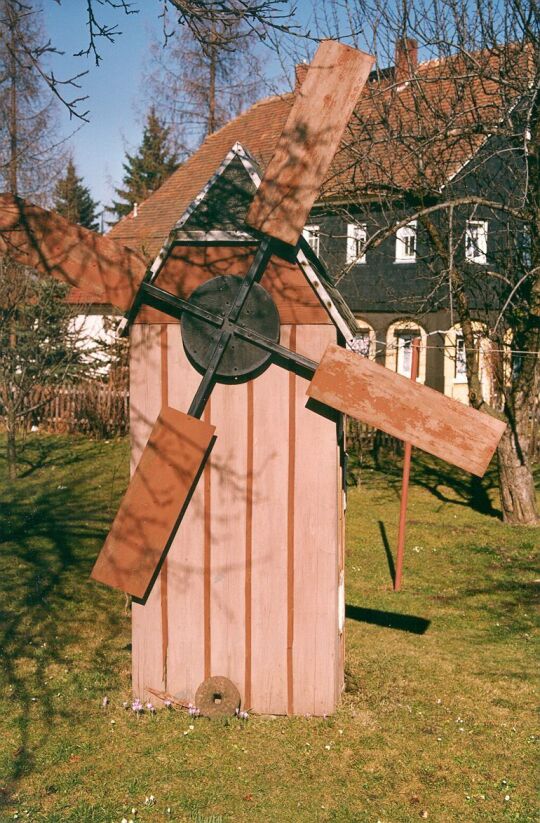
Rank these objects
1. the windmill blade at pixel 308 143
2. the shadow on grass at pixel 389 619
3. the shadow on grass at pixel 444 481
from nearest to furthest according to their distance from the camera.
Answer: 1. the windmill blade at pixel 308 143
2. the shadow on grass at pixel 389 619
3. the shadow on grass at pixel 444 481

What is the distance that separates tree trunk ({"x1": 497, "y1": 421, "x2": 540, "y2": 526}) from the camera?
1273 cm

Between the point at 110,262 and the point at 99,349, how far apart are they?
14.6 m

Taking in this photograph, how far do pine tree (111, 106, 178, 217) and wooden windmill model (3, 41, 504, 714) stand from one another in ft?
129

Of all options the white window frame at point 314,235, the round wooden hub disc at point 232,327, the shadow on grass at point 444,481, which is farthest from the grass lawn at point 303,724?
the shadow on grass at point 444,481

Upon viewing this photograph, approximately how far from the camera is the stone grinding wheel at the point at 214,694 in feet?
16.5

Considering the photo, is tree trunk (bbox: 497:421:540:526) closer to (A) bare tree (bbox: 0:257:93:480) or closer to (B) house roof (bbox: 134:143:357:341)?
(A) bare tree (bbox: 0:257:93:480)

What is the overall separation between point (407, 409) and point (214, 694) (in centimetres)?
221

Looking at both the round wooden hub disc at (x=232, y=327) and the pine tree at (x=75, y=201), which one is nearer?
the round wooden hub disc at (x=232, y=327)

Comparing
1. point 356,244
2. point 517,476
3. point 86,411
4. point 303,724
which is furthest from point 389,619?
point 356,244

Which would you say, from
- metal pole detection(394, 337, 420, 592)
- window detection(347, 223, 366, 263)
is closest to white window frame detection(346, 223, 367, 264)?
window detection(347, 223, 366, 263)

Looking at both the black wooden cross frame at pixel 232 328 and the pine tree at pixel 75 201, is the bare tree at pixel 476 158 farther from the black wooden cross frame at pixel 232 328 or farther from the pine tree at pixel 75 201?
the pine tree at pixel 75 201

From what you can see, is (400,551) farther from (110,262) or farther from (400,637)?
(110,262)

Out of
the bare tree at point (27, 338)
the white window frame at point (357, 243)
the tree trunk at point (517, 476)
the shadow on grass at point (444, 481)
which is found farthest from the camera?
the shadow on grass at point (444, 481)

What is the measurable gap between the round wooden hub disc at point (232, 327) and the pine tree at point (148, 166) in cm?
3939
